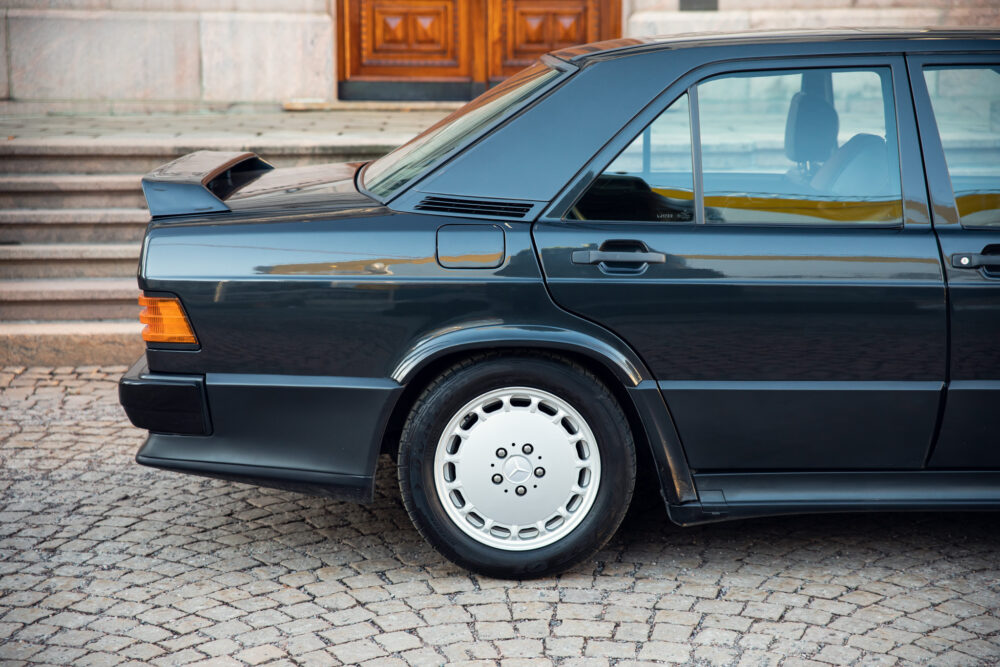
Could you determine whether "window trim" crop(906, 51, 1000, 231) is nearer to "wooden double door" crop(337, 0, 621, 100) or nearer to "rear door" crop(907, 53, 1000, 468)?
"rear door" crop(907, 53, 1000, 468)

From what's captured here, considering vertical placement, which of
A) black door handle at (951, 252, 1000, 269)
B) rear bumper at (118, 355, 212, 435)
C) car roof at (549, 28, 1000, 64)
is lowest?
rear bumper at (118, 355, 212, 435)

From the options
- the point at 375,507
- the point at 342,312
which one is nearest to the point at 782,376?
the point at 342,312

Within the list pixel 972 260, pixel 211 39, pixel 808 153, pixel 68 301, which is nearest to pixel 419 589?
pixel 808 153

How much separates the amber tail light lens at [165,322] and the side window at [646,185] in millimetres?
1258

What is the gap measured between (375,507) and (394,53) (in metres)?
6.58

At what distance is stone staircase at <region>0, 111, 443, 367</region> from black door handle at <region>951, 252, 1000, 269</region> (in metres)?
4.37

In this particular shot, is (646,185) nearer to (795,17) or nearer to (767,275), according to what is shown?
(767,275)

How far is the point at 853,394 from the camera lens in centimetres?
346

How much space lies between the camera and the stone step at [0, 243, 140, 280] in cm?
657

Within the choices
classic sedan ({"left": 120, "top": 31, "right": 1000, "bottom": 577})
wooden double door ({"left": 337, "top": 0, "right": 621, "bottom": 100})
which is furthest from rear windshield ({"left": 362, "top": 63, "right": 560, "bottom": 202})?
wooden double door ({"left": 337, "top": 0, "right": 621, "bottom": 100})

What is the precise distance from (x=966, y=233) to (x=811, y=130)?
583 mm

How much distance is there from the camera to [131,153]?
284 inches

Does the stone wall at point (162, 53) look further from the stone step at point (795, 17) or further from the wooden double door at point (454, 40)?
the stone step at point (795, 17)

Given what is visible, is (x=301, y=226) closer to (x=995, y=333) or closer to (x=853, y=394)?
(x=853, y=394)
